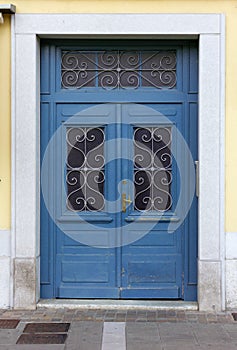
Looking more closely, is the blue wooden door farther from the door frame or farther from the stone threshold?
the door frame

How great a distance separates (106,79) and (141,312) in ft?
9.42

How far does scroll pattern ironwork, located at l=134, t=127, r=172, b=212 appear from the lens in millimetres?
7051

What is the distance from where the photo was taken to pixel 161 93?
7043 millimetres

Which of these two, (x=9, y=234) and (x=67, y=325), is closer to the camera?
(x=67, y=325)

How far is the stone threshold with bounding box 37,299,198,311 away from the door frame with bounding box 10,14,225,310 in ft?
0.60

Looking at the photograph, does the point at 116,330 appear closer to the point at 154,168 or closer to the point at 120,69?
the point at 154,168

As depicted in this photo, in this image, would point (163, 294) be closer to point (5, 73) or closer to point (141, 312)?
point (141, 312)

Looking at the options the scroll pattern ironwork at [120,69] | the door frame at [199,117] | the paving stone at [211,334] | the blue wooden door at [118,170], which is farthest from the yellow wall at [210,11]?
the paving stone at [211,334]

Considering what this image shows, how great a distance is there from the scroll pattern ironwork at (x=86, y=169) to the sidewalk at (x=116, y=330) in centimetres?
135

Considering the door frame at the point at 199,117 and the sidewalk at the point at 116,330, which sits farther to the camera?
the door frame at the point at 199,117

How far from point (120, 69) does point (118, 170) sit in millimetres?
1259

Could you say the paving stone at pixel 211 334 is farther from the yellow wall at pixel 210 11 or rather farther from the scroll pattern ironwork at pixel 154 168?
the scroll pattern ironwork at pixel 154 168

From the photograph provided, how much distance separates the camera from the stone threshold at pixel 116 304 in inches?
270

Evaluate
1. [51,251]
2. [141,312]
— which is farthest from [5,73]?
[141,312]
